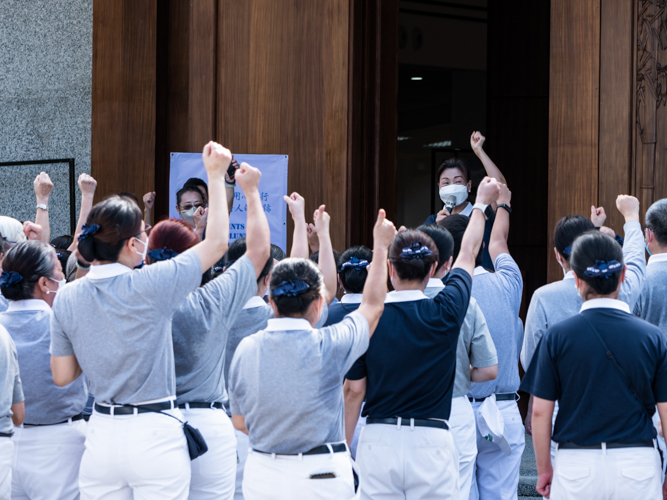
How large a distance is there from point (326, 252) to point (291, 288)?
1.09 meters

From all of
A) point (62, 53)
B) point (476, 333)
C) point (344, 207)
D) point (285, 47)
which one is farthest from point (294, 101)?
point (476, 333)

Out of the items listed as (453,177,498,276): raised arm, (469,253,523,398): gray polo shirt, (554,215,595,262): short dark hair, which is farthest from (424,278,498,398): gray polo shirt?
(554,215,595,262): short dark hair

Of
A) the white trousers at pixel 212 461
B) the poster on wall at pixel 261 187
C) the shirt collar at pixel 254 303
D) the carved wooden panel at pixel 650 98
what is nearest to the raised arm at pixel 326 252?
the shirt collar at pixel 254 303

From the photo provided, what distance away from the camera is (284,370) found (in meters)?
2.55

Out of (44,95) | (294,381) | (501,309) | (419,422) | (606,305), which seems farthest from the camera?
(44,95)

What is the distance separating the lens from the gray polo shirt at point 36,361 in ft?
10.8

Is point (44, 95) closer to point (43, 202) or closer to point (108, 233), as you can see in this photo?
point (43, 202)

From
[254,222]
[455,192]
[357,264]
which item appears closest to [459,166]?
[455,192]

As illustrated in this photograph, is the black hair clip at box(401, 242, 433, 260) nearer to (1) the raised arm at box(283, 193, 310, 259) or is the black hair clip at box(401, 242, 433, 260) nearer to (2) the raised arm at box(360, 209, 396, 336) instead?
(2) the raised arm at box(360, 209, 396, 336)

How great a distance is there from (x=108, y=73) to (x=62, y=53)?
1.99 feet

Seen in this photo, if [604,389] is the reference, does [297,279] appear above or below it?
above

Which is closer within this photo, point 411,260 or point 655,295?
point 411,260

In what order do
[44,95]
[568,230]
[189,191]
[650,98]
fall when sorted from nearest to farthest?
1. [568,230]
2. [189,191]
3. [650,98]
4. [44,95]

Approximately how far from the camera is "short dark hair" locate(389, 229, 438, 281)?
10.1 ft
